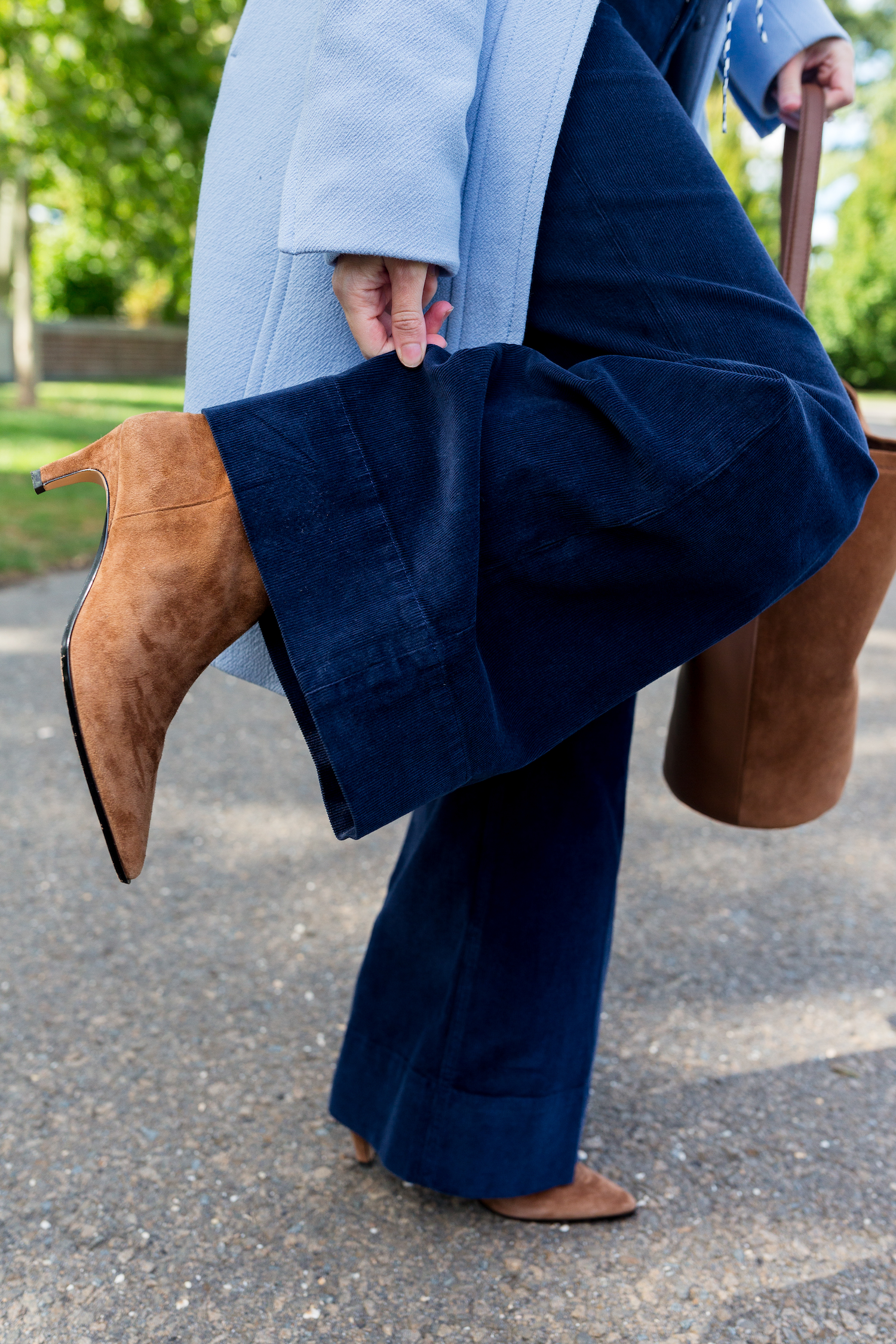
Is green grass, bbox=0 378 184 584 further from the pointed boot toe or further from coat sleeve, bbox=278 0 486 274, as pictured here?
the pointed boot toe

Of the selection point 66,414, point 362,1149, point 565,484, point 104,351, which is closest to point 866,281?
point 104,351

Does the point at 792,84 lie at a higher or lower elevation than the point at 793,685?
higher

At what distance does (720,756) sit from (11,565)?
410 cm

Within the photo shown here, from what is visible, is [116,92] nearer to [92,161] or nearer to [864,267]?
[92,161]

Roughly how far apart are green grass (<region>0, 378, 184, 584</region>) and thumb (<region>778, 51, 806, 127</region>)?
110 centimetres

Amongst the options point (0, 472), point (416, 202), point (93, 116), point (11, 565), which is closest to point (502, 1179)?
point (416, 202)

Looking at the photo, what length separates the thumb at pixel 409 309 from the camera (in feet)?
3.21

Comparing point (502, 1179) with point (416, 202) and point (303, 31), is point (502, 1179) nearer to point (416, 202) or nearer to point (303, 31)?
point (416, 202)

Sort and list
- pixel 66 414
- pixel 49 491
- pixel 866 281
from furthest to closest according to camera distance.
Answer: pixel 866 281
pixel 66 414
pixel 49 491

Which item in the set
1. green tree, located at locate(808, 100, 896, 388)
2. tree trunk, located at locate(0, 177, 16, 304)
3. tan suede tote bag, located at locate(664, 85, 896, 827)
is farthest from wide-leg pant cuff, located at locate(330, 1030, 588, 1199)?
green tree, located at locate(808, 100, 896, 388)

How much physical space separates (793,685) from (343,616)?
2.10ft

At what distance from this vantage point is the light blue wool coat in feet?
3.18

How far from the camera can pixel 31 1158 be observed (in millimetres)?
1411

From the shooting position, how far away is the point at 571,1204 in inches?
52.7
